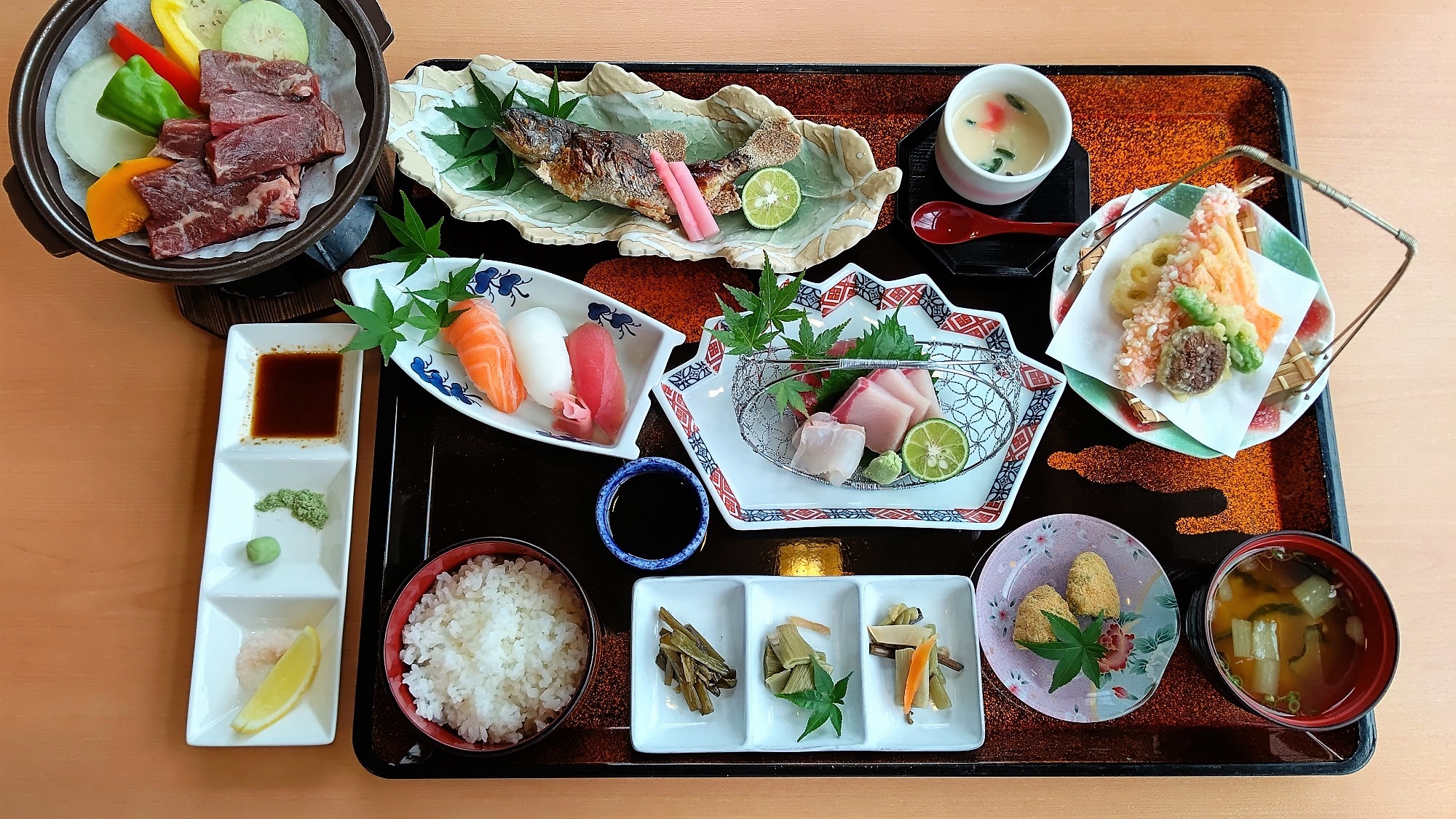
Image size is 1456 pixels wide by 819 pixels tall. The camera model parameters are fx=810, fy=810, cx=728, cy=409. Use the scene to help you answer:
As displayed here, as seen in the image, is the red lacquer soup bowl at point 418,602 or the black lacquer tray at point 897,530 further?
the black lacquer tray at point 897,530

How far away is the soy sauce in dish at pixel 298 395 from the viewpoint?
74.4 inches

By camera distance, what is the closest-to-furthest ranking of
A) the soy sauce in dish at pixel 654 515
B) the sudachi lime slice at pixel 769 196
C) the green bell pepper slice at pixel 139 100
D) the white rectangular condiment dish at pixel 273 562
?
the green bell pepper slice at pixel 139 100
the white rectangular condiment dish at pixel 273 562
the soy sauce in dish at pixel 654 515
the sudachi lime slice at pixel 769 196

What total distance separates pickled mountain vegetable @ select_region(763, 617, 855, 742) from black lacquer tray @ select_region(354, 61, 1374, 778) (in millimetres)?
144

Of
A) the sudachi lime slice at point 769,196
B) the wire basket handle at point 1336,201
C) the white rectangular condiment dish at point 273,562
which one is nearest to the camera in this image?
the wire basket handle at point 1336,201

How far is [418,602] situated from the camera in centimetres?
176

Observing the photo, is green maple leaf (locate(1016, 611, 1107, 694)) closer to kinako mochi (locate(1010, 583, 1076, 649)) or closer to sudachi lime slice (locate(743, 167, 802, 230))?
kinako mochi (locate(1010, 583, 1076, 649))

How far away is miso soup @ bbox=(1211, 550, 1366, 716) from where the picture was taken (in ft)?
5.58

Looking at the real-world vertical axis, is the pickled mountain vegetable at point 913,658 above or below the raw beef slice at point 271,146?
below

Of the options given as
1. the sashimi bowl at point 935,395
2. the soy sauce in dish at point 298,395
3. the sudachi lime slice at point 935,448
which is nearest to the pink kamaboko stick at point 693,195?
the sashimi bowl at point 935,395

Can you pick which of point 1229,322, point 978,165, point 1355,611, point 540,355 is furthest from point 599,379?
point 1355,611

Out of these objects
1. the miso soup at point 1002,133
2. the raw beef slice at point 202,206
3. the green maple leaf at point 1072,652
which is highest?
the miso soup at point 1002,133

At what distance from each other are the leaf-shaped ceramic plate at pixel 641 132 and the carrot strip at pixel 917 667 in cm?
88

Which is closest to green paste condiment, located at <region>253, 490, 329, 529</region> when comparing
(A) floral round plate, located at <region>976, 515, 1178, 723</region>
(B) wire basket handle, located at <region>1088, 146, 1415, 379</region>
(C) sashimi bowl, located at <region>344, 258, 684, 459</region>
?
(C) sashimi bowl, located at <region>344, 258, 684, 459</region>

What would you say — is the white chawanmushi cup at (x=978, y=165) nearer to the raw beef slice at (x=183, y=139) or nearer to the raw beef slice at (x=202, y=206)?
the raw beef slice at (x=202, y=206)
